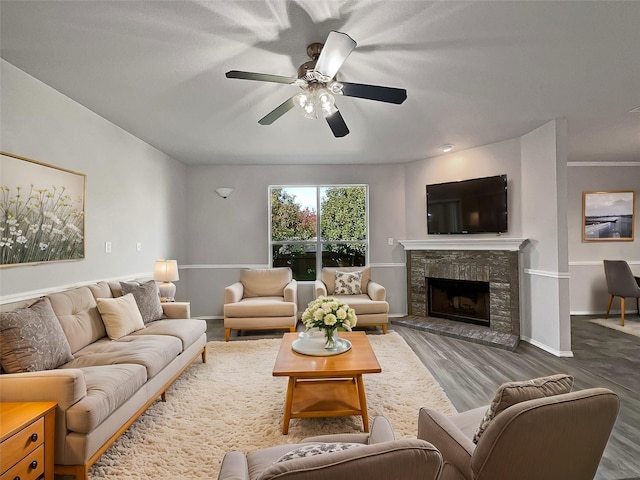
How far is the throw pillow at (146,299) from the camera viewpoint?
3.26m

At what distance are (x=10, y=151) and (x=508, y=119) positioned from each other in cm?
444

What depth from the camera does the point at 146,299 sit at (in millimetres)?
3336

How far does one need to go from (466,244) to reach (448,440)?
12.9ft

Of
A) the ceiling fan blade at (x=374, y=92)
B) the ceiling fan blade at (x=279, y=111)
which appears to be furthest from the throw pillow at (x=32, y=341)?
the ceiling fan blade at (x=374, y=92)

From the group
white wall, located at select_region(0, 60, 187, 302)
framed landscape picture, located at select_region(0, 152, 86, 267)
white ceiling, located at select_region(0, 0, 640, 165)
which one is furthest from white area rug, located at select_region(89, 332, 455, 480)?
white ceiling, located at select_region(0, 0, 640, 165)

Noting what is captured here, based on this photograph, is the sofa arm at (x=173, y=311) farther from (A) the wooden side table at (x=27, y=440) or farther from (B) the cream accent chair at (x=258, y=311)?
(A) the wooden side table at (x=27, y=440)

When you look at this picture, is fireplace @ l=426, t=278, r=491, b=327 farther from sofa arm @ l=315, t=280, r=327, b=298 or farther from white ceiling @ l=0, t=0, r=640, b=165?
white ceiling @ l=0, t=0, r=640, b=165

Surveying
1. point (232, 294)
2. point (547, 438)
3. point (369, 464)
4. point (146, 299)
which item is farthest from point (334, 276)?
point (369, 464)

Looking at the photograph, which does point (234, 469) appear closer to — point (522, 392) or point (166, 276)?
point (522, 392)

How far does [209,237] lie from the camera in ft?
18.6

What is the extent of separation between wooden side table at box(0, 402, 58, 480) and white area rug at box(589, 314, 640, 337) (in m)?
6.03

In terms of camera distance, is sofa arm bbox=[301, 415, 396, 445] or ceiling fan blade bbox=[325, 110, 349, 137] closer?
sofa arm bbox=[301, 415, 396, 445]

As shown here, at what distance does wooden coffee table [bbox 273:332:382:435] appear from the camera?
7.50 ft

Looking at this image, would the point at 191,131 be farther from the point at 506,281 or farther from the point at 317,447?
the point at 506,281
